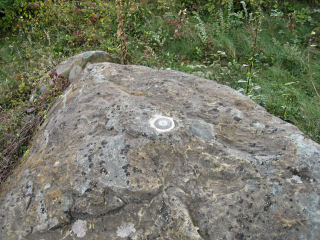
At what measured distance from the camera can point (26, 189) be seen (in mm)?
2176

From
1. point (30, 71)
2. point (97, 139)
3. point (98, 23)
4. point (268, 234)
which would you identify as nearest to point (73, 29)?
point (98, 23)

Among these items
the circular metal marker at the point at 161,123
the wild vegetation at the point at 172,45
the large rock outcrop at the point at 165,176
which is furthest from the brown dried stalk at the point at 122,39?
the circular metal marker at the point at 161,123

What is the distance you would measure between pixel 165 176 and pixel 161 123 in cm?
44

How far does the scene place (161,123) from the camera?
2.31m

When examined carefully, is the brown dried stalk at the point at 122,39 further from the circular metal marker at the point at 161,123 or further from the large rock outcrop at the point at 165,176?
the circular metal marker at the point at 161,123

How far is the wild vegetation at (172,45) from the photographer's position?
4238 millimetres

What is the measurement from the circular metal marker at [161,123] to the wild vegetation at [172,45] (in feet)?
6.34

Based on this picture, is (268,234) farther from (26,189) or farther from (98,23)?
(98,23)

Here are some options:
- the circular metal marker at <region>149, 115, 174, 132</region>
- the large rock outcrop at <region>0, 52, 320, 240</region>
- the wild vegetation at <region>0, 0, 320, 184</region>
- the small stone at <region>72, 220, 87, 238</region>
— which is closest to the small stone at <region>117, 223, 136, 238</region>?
the large rock outcrop at <region>0, 52, 320, 240</region>

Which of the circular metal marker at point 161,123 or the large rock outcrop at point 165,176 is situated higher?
the circular metal marker at point 161,123

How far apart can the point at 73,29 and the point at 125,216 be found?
509 cm

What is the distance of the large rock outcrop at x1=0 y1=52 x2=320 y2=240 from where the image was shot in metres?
1.85

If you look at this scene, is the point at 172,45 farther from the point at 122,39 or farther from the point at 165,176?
the point at 165,176

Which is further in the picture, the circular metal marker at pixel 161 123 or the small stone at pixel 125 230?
the circular metal marker at pixel 161 123
